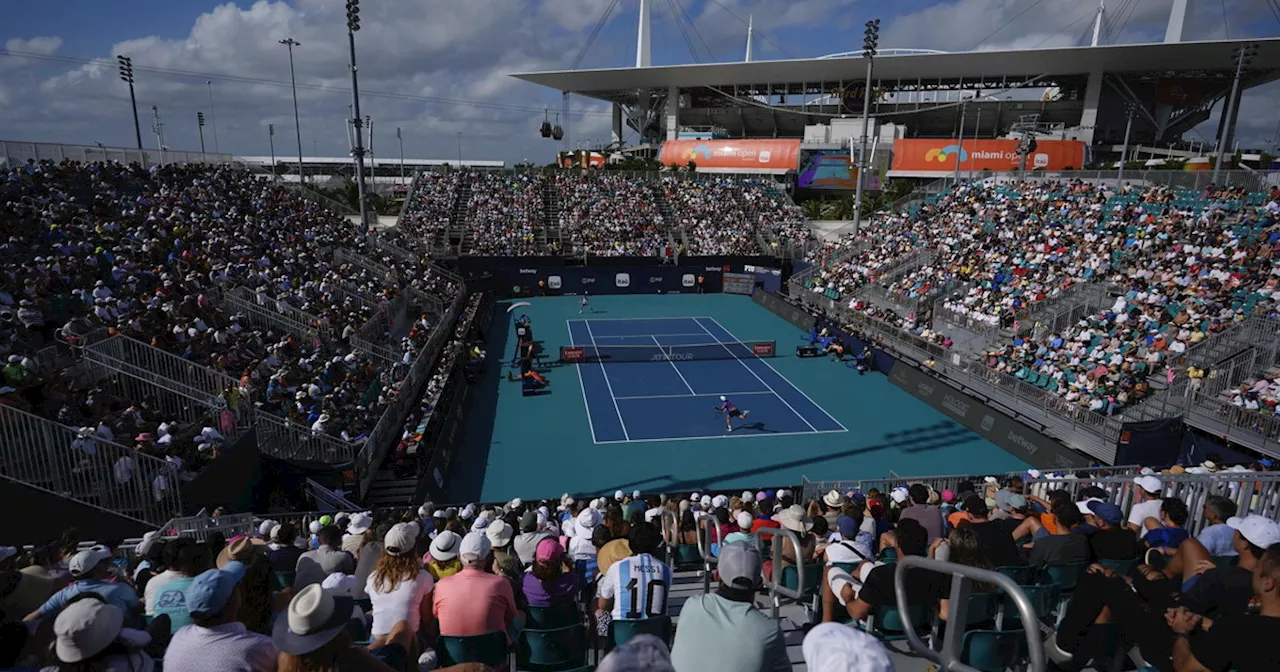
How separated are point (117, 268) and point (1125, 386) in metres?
27.2

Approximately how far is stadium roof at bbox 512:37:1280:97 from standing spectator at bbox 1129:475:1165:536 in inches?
2540

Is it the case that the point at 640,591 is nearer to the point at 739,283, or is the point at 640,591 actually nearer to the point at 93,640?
the point at 93,640

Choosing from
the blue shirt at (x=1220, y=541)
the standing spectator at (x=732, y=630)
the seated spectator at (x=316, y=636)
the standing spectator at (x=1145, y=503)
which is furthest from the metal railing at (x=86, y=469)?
the blue shirt at (x=1220, y=541)

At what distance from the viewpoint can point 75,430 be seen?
11.2 meters

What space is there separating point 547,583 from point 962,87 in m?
78.4

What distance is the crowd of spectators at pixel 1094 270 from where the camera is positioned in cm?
2070

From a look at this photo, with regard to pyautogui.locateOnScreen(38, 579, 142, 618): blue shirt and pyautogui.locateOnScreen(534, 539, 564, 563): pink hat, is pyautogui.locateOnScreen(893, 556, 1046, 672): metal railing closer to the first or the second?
pyautogui.locateOnScreen(534, 539, 564, 563): pink hat

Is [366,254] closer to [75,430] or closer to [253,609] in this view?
[75,430]

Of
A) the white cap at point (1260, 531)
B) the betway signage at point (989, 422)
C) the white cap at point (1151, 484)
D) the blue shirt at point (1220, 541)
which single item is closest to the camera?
the white cap at point (1260, 531)

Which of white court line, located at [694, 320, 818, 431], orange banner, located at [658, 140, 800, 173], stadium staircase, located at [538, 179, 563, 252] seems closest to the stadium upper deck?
orange banner, located at [658, 140, 800, 173]

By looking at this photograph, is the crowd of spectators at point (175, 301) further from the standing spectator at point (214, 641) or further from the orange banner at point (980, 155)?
the orange banner at point (980, 155)

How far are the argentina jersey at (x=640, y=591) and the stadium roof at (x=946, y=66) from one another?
228 ft

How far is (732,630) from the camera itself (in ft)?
11.1

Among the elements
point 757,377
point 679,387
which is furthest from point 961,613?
point 757,377
